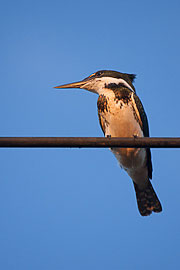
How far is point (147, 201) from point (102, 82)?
6.18 feet

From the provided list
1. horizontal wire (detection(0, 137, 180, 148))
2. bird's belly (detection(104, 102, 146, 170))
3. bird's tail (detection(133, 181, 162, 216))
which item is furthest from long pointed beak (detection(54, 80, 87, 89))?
horizontal wire (detection(0, 137, 180, 148))

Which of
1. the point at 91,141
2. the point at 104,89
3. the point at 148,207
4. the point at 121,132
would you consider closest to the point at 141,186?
the point at 148,207

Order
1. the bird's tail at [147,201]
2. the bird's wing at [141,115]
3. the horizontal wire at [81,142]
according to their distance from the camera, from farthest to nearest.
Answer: the bird's tail at [147,201], the bird's wing at [141,115], the horizontal wire at [81,142]

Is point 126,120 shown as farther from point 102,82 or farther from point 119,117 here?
point 102,82

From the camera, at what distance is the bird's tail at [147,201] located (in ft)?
17.5

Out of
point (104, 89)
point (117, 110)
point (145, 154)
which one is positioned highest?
point (104, 89)

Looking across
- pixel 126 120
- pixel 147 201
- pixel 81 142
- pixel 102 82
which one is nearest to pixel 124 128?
pixel 126 120

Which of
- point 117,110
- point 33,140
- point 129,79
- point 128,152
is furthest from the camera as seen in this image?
point 129,79

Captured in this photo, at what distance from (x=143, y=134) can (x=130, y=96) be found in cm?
58

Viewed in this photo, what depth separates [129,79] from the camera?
17.3 feet

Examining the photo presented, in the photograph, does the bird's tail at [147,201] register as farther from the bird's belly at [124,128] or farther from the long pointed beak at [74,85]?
the long pointed beak at [74,85]

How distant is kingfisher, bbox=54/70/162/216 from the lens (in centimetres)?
465

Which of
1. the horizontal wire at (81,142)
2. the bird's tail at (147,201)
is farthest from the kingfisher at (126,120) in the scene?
the horizontal wire at (81,142)

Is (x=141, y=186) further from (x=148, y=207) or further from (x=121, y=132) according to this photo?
(x=121, y=132)
